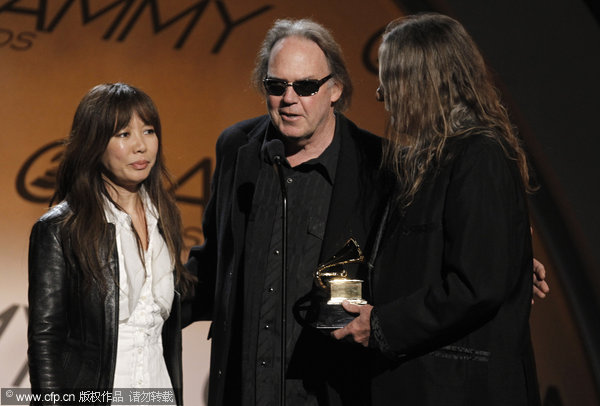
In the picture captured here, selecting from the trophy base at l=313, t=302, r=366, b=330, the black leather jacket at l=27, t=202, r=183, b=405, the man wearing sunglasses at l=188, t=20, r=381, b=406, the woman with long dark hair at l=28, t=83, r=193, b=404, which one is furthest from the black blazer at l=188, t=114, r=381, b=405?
the black leather jacket at l=27, t=202, r=183, b=405

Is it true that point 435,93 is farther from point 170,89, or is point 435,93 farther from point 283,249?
point 170,89

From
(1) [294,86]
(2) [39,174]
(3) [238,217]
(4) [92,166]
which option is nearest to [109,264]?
(4) [92,166]

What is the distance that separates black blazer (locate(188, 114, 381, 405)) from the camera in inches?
110

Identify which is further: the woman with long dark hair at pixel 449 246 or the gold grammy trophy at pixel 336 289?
the gold grammy trophy at pixel 336 289

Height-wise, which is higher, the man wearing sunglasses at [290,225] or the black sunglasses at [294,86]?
the black sunglasses at [294,86]

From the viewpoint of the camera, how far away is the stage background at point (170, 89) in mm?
4570

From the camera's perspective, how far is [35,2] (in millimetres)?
4590

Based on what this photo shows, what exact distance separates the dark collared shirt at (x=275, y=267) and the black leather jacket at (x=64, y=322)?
19.1 inches

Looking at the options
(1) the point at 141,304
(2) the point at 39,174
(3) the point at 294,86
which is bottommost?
(1) the point at 141,304

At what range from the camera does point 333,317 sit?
2.39m

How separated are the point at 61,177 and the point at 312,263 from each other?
2.93 feet

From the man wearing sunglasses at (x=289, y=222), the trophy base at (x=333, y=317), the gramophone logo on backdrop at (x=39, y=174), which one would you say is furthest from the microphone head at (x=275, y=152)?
the gramophone logo on backdrop at (x=39, y=174)

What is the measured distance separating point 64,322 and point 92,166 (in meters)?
0.52

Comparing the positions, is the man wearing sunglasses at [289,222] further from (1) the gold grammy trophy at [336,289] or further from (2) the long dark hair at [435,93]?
Answer: (2) the long dark hair at [435,93]
